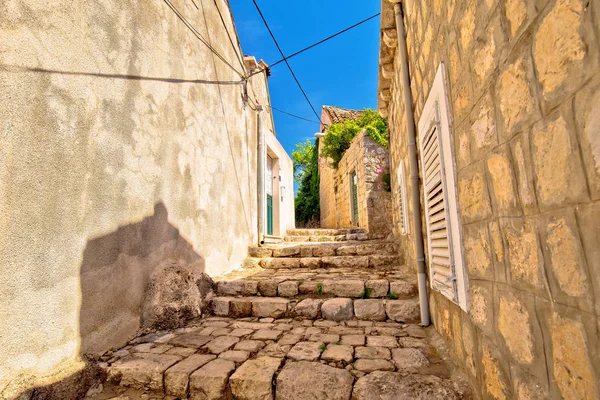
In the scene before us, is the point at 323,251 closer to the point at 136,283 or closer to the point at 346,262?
the point at 346,262

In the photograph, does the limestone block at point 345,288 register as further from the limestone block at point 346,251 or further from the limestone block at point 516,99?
the limestone block at point 516,99

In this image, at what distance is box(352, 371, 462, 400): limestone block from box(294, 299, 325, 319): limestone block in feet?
4.25

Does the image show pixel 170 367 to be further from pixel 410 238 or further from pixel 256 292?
pixel 410 238

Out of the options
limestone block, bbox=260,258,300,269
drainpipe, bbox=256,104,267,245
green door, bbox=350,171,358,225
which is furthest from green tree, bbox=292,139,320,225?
limestone block, bbox=260,258,300,269

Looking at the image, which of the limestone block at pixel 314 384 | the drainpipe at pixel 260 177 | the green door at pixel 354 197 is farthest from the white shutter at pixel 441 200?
the green door at pixel 354 197

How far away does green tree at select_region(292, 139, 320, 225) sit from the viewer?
1451cm

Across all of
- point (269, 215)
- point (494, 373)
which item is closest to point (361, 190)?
point (269, 215)

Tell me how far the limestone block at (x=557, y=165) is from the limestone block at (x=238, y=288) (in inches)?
128

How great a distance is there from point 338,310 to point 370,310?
1.06 feet

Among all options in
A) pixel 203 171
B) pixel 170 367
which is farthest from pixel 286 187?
pixel 170 367

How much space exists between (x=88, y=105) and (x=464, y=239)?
2.71 metres

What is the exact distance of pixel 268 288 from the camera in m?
3.57

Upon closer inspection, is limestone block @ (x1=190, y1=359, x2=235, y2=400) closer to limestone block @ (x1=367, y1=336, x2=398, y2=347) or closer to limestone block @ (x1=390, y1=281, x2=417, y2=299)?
limestone block @ (x1=367, y1=336, x2=398, y2=347)

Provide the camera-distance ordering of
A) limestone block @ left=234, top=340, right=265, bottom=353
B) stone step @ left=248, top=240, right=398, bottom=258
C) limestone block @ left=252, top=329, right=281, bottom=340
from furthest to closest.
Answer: stone step @ left=248, top=240, right=398, bottom=258, limestone block @ left=252, top=329, right=281, bottom=340, limestone block @ left=234, top=340, right=265, bottom=353
